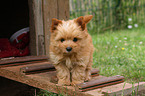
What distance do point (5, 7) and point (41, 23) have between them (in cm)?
246

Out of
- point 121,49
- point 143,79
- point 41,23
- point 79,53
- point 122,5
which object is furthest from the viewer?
point 122,5

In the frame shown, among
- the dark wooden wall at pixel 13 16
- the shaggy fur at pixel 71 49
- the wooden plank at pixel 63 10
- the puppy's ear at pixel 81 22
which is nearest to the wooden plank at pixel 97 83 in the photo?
the shaggy fur at pixel 71 49

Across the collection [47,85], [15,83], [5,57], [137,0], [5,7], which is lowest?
[15,83]

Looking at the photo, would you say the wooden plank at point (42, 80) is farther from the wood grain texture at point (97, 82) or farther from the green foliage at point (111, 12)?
the green foliage at point (111, 12)

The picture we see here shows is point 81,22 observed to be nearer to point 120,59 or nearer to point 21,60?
point 21,60

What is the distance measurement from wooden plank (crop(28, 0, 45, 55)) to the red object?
40 cm

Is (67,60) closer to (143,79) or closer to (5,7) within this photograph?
(143,79)

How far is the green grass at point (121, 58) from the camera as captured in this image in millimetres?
4508

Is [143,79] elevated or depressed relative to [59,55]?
depressed

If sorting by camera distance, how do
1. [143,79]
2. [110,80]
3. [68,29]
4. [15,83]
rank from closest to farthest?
[68,29] < [110,80] < [143,79] < [15,83]

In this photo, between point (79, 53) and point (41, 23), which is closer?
point (79, 53)

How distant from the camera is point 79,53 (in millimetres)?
2920

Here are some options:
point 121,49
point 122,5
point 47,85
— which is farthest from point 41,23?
point 122,5

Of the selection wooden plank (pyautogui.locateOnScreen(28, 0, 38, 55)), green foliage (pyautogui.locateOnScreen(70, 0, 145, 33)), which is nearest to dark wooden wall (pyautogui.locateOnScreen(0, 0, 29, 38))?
wooden plank (pyautogui.locateOnScreen(28, 0, 38, 55))
